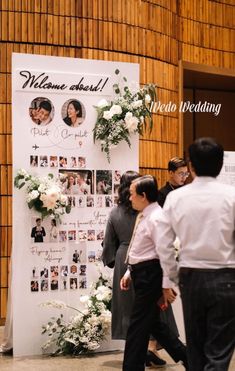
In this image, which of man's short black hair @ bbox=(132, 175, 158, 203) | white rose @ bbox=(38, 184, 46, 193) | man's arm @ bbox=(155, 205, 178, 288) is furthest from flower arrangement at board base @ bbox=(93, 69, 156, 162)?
man's arm @ bbox=(155, 205, 178, 288)

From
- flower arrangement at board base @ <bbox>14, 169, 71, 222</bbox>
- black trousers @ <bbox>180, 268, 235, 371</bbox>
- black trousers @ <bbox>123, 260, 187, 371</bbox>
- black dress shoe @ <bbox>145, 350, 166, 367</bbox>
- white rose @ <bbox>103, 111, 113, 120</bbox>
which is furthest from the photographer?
white rose @ <bbox>103, 111, 113, 120</bbox>

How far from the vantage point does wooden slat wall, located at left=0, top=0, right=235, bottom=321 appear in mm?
6734

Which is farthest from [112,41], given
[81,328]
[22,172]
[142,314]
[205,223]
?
[205,223]

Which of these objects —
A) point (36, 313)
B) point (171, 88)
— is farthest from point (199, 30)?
point (36, 313)

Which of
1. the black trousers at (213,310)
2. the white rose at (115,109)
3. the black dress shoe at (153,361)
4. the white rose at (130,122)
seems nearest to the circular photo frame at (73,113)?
the white rose at (115,109)

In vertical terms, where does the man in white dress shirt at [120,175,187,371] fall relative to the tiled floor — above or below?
above

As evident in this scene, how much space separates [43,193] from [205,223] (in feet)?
7.33

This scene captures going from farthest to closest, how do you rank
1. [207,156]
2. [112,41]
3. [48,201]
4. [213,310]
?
[112,41] → [48,201] → [207,156] → [213,310]

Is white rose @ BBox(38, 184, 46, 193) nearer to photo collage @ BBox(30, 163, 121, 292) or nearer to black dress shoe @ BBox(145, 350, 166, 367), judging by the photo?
photo collage @ BBox(30, 163, 121, 292)

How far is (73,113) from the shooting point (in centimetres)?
534

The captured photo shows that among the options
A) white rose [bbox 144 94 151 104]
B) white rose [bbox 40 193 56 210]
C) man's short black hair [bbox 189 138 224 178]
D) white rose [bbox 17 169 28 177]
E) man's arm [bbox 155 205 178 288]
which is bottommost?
man's arm [bbox 155 205 178 288]

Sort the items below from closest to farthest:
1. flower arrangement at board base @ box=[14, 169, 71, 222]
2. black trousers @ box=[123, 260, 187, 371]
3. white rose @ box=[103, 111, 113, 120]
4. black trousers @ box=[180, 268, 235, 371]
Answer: black trousers @ box=[180, 268, 235, 371]
black trousers @ box=[123, 260, 187, 371]
flower arrangement at board base @ box=[14, 169, 71, 222]
white rose @ box=[103, 111, 113, 120]

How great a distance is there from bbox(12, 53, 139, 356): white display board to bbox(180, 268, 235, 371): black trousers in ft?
7.53

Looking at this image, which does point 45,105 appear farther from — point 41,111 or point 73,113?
point 73,113
